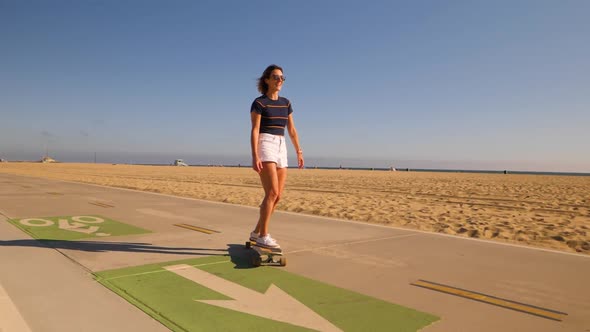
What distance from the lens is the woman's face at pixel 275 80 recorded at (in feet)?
14.6

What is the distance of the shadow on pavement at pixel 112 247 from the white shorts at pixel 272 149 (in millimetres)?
1461

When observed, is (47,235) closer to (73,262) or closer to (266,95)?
(73,262)

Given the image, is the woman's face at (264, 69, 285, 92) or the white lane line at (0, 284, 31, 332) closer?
the white lane line at (0, 284, 31, 332)

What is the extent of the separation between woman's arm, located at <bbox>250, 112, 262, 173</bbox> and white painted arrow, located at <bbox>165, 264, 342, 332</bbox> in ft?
4.27

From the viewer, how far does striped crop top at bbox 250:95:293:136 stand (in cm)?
439

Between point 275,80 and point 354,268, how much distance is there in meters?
2.41

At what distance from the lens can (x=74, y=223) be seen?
23.2ft

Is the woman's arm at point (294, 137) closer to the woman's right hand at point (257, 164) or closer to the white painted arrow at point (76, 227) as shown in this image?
the woman's right hand at point (257, 164)

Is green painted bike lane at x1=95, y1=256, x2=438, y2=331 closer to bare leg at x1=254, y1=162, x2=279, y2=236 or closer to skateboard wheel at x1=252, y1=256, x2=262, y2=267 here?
skateboard wheel at x1=252, y1=256, x2=262, y2=267

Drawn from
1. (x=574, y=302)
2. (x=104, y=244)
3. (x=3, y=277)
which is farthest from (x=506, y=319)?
(x=104, y=244)

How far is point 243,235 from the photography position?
6.24 meters

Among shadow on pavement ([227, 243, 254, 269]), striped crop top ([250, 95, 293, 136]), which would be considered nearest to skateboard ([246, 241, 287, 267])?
shadow on pavement ([227, 243, 254, 269])

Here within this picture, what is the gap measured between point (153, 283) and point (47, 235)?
11.1 ft

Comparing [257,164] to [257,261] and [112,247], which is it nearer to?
[257,261]
